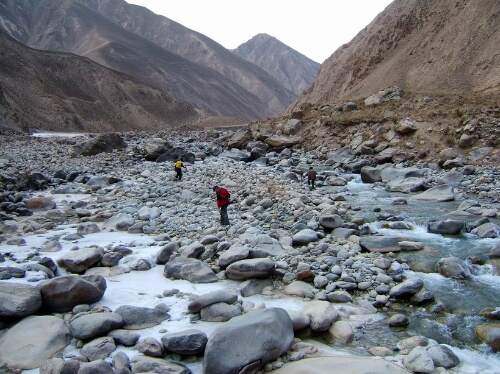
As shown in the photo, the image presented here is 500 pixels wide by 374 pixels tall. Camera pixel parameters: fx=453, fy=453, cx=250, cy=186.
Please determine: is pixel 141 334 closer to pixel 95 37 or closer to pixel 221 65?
pixel 95 37

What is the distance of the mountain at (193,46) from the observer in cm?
15838

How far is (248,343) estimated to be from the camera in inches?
220

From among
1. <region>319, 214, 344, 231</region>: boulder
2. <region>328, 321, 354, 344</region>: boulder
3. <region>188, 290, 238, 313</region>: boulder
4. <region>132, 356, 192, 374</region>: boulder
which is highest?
<region>319, 214, 344, 231</region>: boulder

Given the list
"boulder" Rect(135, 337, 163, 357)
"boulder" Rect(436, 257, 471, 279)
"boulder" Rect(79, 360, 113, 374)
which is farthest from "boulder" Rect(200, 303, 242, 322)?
"boulder" Rect(436, 257, 471, 279)

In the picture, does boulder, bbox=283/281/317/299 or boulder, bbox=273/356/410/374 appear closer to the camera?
boulder, bbox=273/356/410/374

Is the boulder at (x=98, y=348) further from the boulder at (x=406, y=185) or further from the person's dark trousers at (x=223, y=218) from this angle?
the boulder at (x=406, y=185)

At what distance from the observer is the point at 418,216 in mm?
13453

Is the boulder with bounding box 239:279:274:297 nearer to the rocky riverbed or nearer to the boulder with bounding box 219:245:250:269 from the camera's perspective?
the rocky riverbed

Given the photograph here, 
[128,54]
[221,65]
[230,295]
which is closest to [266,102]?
[221,65]

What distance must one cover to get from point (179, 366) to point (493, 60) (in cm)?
3112

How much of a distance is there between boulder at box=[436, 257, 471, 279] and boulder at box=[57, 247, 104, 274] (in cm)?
684

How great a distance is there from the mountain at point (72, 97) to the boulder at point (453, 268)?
48477 millimetres

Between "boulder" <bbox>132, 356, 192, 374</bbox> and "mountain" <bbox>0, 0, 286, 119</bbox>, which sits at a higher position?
"mountain" <bbox>0, 0, 286, 119</bbox>

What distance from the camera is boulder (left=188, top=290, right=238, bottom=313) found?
7.06 meters
